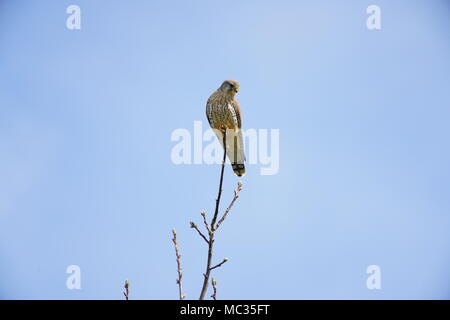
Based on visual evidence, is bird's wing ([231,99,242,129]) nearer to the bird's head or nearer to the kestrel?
the kestrel

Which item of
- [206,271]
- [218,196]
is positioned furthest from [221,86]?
[206,271]

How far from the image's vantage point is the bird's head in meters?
6.57

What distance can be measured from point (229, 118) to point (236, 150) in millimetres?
495

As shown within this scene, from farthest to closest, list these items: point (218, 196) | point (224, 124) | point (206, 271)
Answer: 1. point (224, 124)
2. point (218, 196)
3. point (206, 271)

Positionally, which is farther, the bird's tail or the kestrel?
the bird's tail

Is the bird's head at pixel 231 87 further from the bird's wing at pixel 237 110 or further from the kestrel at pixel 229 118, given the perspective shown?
the bird's wing at pixel 237 110

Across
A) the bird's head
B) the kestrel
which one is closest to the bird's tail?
the kestrel

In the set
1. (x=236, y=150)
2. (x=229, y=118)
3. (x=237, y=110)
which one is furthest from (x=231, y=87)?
(x=236, y=150)

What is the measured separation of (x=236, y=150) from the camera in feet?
22.3

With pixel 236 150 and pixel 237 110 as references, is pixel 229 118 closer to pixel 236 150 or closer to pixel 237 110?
pixel 237 110
